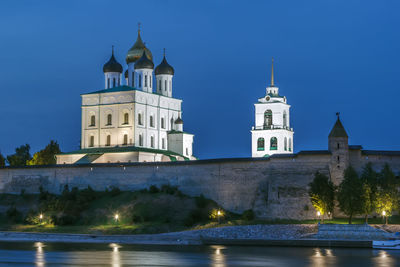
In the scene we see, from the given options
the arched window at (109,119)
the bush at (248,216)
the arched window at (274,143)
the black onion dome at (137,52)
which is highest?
the black onion dome at (137,52)

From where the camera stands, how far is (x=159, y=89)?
62.7 m

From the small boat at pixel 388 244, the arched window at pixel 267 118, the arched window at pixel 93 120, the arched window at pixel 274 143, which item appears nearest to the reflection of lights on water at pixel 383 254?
the small boat at pixel 388 244

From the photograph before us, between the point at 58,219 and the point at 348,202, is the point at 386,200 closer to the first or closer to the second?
the point at 348,202

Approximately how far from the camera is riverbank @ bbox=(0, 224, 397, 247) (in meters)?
37.2

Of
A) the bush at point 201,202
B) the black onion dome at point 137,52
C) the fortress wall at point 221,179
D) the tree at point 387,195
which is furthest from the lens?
the black onion dome at point 137,52

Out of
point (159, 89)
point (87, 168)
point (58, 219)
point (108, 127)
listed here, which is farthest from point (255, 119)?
point (58, 219)

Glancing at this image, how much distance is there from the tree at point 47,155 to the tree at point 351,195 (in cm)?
3389

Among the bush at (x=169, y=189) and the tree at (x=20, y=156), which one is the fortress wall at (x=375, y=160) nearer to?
the bush at (x=169, y=189)

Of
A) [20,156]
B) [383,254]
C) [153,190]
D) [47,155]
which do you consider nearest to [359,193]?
[383,254]

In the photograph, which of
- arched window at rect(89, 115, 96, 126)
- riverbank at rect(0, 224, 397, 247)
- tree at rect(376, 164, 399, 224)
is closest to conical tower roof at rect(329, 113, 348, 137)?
tree at rect(376, 164, 399, 224)

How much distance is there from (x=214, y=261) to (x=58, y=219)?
1671cm

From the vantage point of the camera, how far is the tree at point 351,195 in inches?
1511

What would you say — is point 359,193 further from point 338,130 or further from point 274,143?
point 274,143

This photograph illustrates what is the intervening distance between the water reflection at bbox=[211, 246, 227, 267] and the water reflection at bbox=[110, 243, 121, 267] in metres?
3.68
